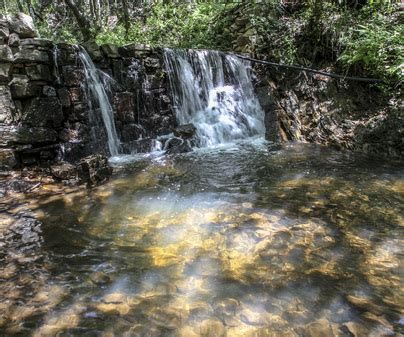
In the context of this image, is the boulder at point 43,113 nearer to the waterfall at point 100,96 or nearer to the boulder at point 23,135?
the boulder at point 23,135

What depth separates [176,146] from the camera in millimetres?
6855

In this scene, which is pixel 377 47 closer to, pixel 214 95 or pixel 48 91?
pixel 214 95

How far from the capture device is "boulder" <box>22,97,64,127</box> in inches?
229

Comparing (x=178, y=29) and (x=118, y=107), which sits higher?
(x=178, y=29)

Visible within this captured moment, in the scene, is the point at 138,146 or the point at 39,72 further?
the point at 138,146

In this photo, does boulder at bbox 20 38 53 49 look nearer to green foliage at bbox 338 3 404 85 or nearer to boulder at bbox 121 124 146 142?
boulder at bbox 121 124 146 142

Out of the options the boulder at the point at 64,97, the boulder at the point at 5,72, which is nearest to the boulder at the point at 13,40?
the boulder at the point at 5,72

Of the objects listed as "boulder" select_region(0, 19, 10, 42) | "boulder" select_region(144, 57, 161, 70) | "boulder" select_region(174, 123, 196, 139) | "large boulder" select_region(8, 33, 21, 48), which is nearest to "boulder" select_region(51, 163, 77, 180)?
"large boulder" select_region(8, 33, 21, 48)

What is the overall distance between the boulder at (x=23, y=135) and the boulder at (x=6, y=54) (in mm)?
1150

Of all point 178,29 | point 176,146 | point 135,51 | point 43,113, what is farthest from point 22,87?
point 178,29

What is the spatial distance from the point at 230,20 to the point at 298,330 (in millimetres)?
10155

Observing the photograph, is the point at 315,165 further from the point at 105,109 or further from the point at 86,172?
the point at 105,109

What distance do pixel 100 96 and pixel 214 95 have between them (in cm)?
295

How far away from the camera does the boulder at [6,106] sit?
5.56 m
